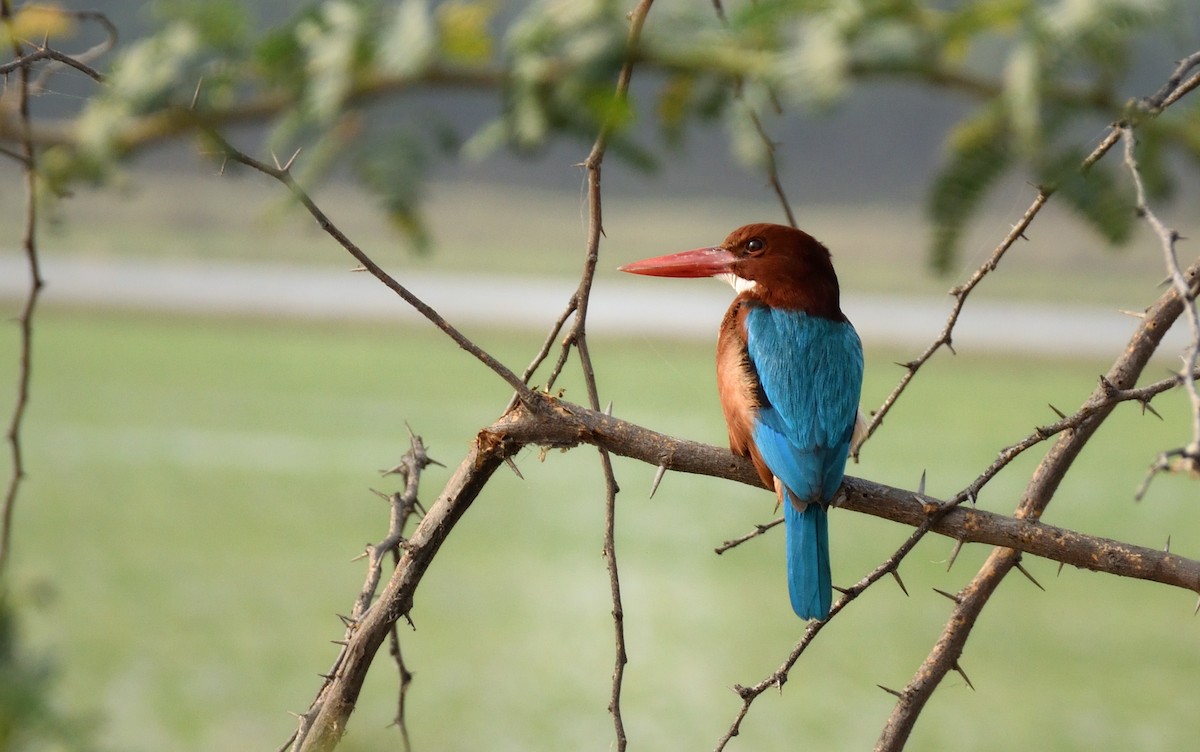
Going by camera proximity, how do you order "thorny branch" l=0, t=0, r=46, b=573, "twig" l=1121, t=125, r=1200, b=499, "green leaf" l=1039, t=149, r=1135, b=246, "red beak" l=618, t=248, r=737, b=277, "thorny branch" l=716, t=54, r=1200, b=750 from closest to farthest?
"twig" l=1121, t=125, r=1200, b=499
"green leaf" l=1039, t=149, r=1135, b=246
"thorny branch" l=716, t=54, r=1200, b=750
"thorny branch" l=0, t=0, r=46, b=573
"red beak" l=618, t=248, r=737, b=277

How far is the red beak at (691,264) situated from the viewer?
2.26ft

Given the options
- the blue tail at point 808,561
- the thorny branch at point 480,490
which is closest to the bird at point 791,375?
the blue tail at point 808,561

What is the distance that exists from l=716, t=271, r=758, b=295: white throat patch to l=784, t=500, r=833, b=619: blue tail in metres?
0.17

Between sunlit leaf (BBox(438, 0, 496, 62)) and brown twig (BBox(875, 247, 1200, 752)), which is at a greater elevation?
sunlit leaf (BBox(438, 0, 496, 62))

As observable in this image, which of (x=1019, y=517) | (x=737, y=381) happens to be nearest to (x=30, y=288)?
(x=737, y=381)

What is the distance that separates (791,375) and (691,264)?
103mm

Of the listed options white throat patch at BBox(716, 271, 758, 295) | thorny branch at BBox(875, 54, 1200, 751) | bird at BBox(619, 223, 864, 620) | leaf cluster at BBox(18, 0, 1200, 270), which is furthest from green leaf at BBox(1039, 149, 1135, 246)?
white throat patch at BBox(716, 271, 758, 295)

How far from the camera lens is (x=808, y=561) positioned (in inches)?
24.6

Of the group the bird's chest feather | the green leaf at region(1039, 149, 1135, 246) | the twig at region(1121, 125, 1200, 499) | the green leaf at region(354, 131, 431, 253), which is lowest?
the twig at region(1121, 125, 1200, 499)

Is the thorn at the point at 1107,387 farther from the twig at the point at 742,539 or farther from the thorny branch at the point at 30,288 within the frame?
the thorny branch at the point at 30,288

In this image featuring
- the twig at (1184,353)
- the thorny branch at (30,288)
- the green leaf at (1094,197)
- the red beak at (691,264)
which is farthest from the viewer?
the red beak at (691,264)

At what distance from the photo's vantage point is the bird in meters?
0.63

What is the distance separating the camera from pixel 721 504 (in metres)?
3.34

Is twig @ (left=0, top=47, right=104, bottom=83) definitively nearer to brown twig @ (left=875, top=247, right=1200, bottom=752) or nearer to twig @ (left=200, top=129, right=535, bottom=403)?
twig @ (left=200, top=129, right=535, bottom=403)
